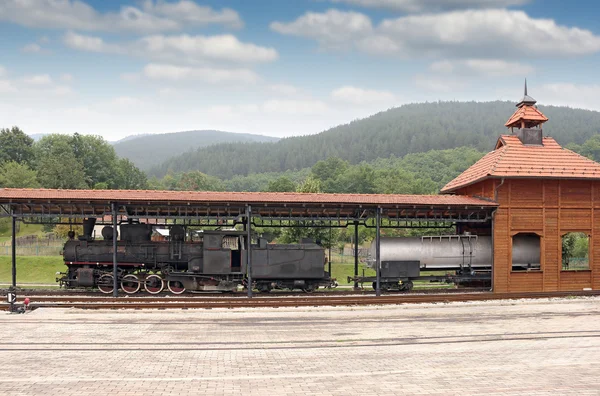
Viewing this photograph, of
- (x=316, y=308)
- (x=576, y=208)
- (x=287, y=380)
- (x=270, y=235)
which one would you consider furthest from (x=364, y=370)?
(x=270, y=235)

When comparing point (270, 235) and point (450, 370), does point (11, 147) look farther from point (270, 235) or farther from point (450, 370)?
point (450, 370)

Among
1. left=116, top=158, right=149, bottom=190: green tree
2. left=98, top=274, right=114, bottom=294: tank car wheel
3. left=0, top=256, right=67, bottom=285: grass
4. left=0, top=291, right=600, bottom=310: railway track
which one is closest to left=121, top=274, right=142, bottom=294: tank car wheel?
left=98, top=274, right=114, bottom=294: tank car wheel

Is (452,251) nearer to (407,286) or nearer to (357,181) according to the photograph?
(407,286)

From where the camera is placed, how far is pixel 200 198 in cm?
2358

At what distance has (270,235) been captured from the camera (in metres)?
61.1

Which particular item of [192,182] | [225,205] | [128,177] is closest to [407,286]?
[225,205]

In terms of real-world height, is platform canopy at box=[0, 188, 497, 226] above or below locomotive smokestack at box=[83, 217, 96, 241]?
above

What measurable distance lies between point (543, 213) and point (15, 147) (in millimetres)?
107458

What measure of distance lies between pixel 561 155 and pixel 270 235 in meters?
38.5

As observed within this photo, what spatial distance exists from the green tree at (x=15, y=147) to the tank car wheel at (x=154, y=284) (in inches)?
3549

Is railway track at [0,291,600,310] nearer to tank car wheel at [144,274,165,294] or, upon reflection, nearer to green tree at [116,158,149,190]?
tank car wheel at [144,274,165,294]

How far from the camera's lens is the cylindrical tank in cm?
2647

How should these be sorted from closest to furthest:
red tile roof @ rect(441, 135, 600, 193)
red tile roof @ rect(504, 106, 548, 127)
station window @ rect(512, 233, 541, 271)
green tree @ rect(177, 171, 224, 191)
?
1. red tile roof @ rect(441, 135, 600, 193)
2. station window @ rect(512, 233, 541, 271)
3. red tile roof @ rect(504, 106, 548, 127)
4. green tree @ rect(177, 171, 224, 191)

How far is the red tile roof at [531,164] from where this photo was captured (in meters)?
26.3
